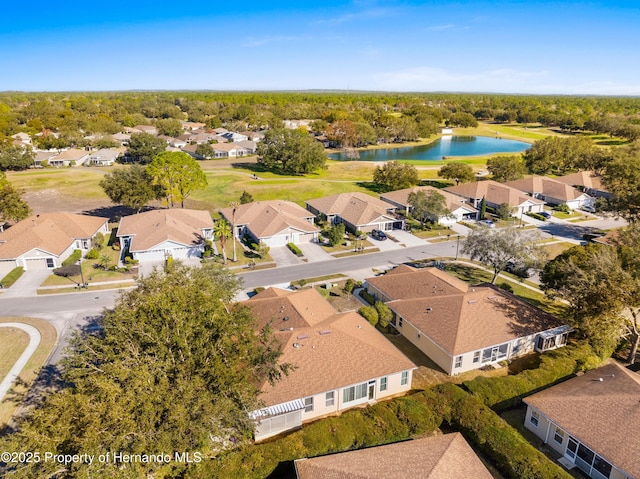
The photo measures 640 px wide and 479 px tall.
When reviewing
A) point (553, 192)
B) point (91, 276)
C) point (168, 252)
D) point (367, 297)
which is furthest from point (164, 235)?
point (553, 192)

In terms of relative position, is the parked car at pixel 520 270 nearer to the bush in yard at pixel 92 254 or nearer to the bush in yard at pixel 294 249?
the bush in yard at pixel 294 249

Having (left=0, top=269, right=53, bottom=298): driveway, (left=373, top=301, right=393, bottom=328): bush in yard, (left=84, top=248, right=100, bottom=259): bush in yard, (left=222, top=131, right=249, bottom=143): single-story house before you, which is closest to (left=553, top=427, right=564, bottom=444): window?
(left=373, top=301, right=393, bottom=328): bush in yard

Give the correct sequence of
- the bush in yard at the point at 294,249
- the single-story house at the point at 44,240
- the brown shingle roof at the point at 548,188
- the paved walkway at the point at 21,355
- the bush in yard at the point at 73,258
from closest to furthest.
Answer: the paved walkway at the point at 21,355 < the single-story house at the point at 44,240 < the bush in yard at the point at 73,258 < the bush in yard at the point at 294,249 < the brown shingle roof at the point at 548,188

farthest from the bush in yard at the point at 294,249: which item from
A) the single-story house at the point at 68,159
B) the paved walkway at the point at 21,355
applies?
the single-story house at the point at 68,159

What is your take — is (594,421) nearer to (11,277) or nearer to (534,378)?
(534,378)

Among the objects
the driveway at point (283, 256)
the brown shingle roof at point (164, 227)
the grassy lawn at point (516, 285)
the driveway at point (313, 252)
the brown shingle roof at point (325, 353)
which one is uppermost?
the brown shingle roof at point (325, 353)

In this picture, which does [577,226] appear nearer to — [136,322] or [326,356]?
[326,356]
